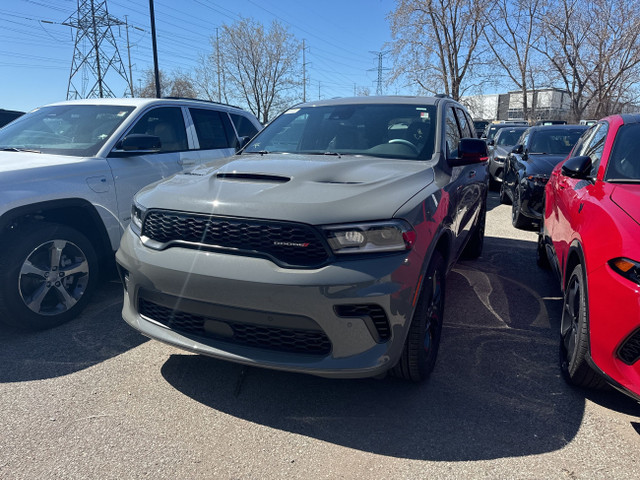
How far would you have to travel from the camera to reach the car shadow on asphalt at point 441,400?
2.35m

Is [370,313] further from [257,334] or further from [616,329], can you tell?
[616,329]

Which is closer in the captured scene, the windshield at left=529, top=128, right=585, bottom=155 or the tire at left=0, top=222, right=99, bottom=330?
the tire at left=0, top=222, right=99, bottom=330

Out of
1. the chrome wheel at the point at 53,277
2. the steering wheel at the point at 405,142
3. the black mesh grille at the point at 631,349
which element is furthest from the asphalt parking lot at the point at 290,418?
the steering wheel at the point at 405,142

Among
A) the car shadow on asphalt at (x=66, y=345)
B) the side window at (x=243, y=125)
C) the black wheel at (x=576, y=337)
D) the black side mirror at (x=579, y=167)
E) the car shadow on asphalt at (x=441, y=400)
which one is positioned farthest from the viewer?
the side window at (x=243, y=125)

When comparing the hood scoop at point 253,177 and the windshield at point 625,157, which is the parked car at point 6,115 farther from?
the windshield at point 625,157

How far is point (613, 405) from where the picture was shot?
2.66 metres

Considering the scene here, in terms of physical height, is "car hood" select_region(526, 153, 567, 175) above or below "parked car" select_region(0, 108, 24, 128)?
below

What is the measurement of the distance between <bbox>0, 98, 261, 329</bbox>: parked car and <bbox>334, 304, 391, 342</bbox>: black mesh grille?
257 cm

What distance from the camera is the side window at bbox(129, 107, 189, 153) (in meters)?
4.67

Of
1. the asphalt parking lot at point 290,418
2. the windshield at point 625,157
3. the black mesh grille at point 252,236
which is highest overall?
the windshield at point 625,157

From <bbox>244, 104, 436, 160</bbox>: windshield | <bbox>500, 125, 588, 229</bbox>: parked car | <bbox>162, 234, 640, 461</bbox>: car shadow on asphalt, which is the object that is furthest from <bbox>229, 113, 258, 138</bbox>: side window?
<bbox>500, 125, 588, 229</bbox>: parked car

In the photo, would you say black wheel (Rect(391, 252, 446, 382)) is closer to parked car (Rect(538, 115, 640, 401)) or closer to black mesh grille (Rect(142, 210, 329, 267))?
black mesh grille (Rect(142, 210, 329, 267))

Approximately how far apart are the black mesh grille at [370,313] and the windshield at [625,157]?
1.94 meters

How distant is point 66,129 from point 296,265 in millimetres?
3413
